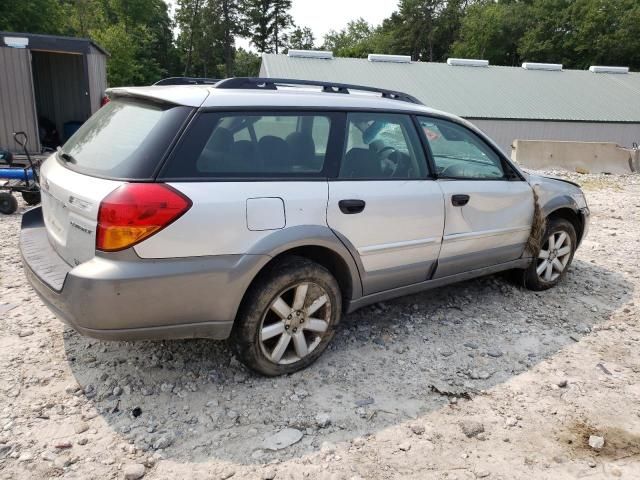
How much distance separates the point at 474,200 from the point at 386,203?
972 millimetres

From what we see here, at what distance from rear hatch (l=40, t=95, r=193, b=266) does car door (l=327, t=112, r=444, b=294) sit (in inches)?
42.5

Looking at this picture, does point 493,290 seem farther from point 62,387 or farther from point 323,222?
point 62,387

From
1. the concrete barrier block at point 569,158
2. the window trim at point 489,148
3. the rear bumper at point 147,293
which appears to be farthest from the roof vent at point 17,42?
the concrete barrier block at point 569,158

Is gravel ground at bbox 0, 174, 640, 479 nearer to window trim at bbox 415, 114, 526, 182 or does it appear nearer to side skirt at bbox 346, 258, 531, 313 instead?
side skirt at bbox 346, 258, 531, 313

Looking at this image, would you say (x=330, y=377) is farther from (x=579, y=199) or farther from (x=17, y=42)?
(x=17, y=42)

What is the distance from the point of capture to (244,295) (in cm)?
298

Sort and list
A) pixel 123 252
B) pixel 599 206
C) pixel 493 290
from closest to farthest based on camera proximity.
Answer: pixel 123 252, pixel 493 290, pixel 599 206

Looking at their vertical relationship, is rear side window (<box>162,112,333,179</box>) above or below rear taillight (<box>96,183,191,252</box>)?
above

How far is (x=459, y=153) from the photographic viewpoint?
4.27 m

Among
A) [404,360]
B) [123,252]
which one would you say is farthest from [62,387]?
[404,360]

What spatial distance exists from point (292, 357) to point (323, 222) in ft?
2.99

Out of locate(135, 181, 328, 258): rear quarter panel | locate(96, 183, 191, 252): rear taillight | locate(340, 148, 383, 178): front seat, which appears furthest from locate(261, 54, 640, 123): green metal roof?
locate(96, 183, 191, 252): rear taillight

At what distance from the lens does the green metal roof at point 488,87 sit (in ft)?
86.1

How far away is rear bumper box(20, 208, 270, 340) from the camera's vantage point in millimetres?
2566
